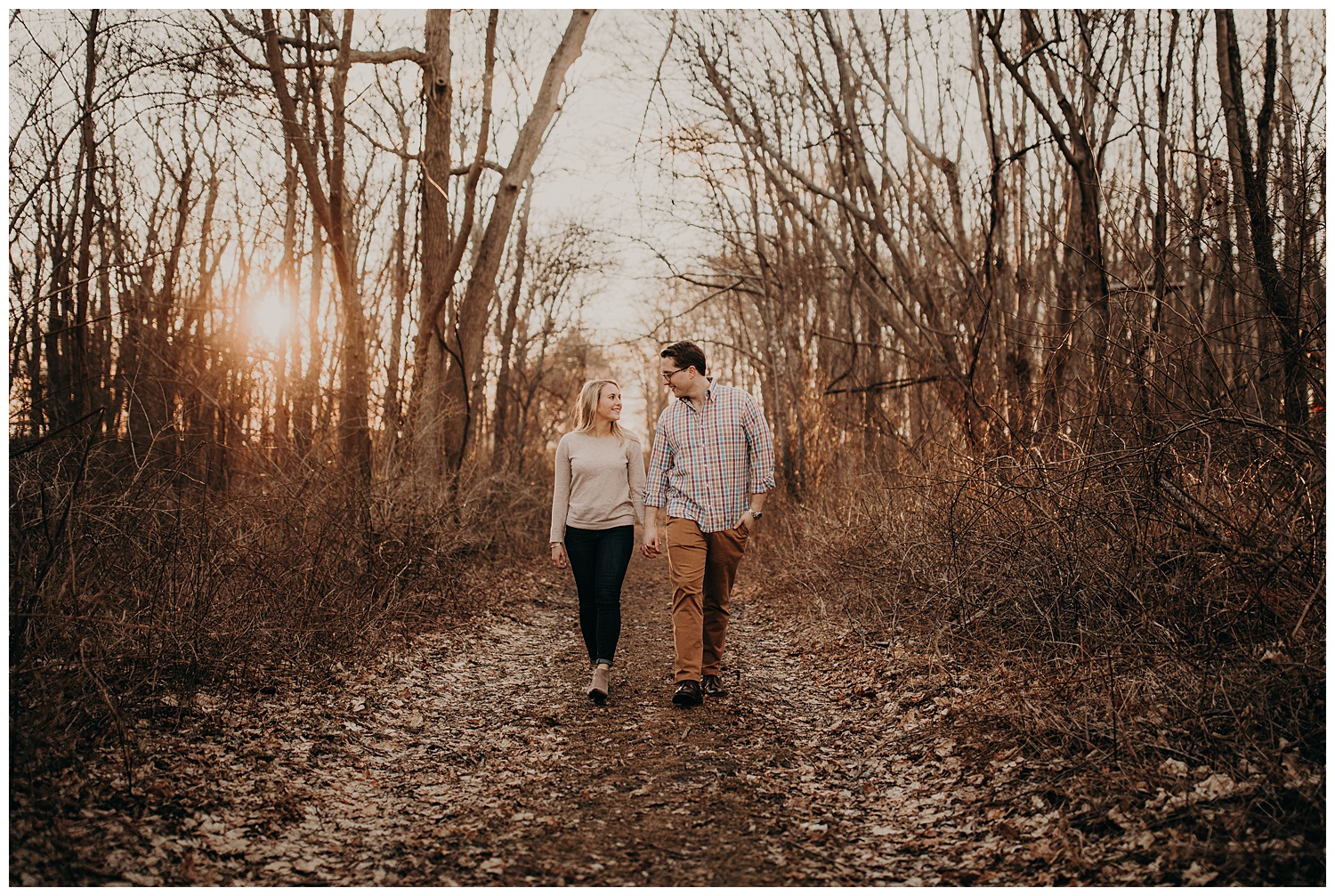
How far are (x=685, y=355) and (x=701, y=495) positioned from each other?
32.5 inches

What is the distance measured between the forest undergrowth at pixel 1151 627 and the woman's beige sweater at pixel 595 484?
1828 mm

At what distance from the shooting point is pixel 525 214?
66.7 ft

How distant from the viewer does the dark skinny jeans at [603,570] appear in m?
4.91

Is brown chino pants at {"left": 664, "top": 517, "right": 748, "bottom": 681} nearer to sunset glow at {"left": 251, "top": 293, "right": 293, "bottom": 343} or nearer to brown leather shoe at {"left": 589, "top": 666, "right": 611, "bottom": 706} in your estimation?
brown leather shoe at {"left": 589, "top": 666, "right": 611, "bottom": 706}

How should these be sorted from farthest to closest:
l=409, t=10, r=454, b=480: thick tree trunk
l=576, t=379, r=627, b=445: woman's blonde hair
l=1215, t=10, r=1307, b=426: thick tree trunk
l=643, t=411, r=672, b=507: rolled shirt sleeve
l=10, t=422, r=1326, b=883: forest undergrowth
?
l=409, t=10, r=454, b=480: thick tree trunk → l=576, t=379, r=627, b=445: woman's blonde hair → l=643, t=411, r=672, b=507: rolled shirt sleeve → l=1215, t=10, r=1307, b=426: thick tree trunk → l=10, t=422, r=1326, b=883: forest undergrowth

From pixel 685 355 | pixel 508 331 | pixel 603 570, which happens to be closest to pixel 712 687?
pixel 603 570

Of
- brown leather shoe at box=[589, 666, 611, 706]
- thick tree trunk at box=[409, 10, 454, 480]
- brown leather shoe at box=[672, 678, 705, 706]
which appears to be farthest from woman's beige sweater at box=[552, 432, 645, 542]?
thick tree trunk at box=[409, 10, 454, 480]

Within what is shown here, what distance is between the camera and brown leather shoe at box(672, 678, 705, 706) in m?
4.70

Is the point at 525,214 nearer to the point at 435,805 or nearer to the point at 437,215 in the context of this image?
the point at 437,215

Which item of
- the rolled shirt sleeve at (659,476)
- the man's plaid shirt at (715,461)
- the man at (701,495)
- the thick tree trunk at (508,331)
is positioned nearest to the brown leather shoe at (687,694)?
the man at (701,495)

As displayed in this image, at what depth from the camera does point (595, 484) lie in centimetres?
493

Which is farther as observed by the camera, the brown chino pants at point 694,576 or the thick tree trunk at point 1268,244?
the brown chino pants at point 694,576

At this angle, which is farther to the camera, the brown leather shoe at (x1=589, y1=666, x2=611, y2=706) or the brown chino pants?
the brown leather shoe at (x1=589, y1=666, x2=611, y2=706)

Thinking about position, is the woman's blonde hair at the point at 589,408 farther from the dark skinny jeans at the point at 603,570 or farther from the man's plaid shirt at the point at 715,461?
the dark skinny jeans at the point at 603,570
